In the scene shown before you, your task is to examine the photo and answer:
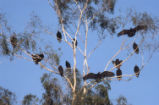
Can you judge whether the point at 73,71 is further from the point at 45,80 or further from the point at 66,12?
the point at 66,12

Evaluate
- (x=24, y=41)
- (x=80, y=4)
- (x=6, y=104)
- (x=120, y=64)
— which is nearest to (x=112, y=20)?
(x=80, y=4)

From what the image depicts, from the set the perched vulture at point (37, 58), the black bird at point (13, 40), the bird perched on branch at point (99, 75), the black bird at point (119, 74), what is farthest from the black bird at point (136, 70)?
the black bird at point (13, 40)

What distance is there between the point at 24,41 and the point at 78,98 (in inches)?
131

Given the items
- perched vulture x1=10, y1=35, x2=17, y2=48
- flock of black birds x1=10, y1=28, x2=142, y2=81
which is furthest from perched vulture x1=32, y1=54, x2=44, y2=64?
perched vulture x1=10, y1=35, x2=17, y2=48

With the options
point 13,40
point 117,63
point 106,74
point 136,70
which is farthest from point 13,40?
point 136,70

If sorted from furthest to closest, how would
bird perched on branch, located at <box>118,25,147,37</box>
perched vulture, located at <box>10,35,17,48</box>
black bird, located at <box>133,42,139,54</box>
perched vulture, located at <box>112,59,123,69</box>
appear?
perched vulture, located at <box>10,35,17,48</box>
bird perched on branch, located at <box>118,25,147,37</box>
black bird, located at <box>133,42,139,54</box>
perched vulture, located at <box>112,59,123,69</box>

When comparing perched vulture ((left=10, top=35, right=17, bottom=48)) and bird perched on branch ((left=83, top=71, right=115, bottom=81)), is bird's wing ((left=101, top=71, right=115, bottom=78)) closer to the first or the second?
bird perched on branch ((left=83, top=71, right=115, bottom=81))

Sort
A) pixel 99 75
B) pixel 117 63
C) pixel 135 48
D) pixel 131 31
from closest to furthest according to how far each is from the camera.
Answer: pixel 99 75
pixel 117 63
pixel 135 48
pixel 131 31

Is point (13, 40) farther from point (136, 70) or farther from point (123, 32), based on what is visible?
point (136, 70)

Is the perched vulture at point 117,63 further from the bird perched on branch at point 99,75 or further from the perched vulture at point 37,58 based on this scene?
the perched vulture at point 37,58

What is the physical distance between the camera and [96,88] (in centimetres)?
1388

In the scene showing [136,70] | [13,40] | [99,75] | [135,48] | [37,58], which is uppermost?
[13,40]

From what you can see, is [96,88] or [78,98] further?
[96,88]

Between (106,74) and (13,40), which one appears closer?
(106,74)
